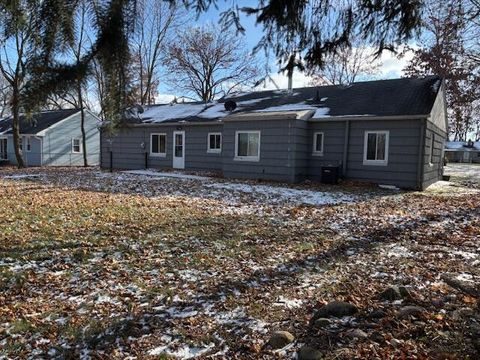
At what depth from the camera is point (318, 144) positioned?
16719 millimetres

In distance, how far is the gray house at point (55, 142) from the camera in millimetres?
27969

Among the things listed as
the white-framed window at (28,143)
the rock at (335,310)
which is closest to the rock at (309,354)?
the rock at (335,310)

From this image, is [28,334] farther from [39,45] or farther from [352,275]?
[352,275]

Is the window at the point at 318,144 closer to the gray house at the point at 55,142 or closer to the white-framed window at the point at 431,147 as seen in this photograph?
the white-framed window at the point at 431,147

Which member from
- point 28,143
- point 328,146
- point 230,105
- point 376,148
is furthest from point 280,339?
point 28,143

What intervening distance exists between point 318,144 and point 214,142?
5.30 m

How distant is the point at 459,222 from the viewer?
902 centimetres

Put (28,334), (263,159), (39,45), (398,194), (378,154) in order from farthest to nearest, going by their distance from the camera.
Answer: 1. (263,159)
2. (378,154)
3. (398,194)
4. (28,334)
5. (39,45)

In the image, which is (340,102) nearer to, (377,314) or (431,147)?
(431,147)

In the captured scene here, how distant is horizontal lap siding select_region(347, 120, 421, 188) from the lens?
48.0 ft

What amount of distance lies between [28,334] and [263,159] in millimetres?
13557

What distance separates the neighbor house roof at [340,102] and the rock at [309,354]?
12822mm

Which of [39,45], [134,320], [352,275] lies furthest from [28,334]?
[352,275]

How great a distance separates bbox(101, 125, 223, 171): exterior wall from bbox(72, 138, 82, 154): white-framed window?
24.9 feet
